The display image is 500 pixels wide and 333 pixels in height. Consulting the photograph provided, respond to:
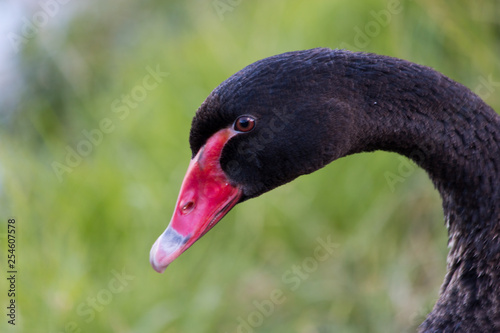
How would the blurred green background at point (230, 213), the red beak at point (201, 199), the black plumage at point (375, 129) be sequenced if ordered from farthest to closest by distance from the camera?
1. the blurred green background at point (230, 213)
2. the red beak at point (201, 199)
3. the black plumage at point (375, 129)

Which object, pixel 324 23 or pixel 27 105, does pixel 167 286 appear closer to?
pixel 324 23

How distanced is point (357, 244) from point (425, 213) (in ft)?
1.52

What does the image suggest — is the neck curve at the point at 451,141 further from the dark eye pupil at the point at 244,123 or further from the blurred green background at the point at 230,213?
the blurred green background at the point at 230,213

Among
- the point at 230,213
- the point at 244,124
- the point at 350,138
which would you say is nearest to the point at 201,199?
the point at 244,124

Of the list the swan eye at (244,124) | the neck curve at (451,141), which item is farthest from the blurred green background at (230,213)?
the swan eye at (244,124)

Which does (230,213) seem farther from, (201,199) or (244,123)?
(244,123)

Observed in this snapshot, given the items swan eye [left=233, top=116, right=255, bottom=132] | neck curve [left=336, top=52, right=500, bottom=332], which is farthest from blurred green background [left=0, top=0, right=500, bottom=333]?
swan eye [left=233, top=116, right=255, bottom=132]

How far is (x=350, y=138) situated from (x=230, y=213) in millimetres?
2080

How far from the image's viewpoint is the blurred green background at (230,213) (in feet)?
13.1

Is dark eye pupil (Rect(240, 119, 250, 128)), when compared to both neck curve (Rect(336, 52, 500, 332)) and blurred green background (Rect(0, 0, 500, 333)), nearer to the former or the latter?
neck curve (Rect(336, 52, 500, 332))

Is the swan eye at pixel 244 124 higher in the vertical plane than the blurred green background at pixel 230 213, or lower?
lower

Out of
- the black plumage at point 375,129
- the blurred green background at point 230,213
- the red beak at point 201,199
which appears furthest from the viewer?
the blurred green background at point 230,213

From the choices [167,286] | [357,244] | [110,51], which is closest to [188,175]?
[167,286]

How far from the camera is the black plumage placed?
2598 mm
